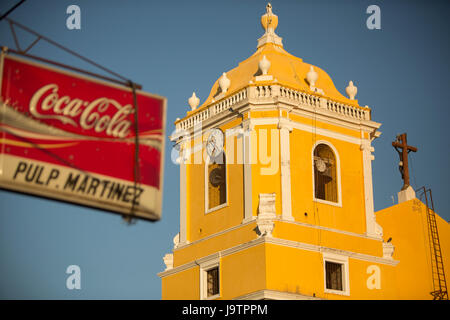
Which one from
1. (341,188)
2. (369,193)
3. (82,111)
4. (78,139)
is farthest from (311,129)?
(78,139)

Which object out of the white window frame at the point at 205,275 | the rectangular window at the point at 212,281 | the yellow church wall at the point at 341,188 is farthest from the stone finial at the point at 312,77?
the rectangular window at the point at 212,281

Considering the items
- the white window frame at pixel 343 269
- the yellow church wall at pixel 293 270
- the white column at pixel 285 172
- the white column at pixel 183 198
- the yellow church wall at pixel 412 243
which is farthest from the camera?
the yellow church wall at pixel 412 243

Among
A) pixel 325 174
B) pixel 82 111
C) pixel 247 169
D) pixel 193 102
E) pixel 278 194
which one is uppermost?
pixel 193 102

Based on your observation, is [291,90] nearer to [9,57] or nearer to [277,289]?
[277,289]

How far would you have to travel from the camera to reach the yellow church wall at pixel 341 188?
3438 centimetres

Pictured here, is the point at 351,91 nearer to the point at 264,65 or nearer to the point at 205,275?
the point at 264,65

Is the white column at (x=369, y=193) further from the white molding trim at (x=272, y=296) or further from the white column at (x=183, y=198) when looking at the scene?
the white column at (x=183, y=198)

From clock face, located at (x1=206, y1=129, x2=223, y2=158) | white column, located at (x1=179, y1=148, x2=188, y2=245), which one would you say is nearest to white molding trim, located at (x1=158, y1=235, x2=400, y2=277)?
white column, located at (x1=179, y1=148, x2=188, y2=245)

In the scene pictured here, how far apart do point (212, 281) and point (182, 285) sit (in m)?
1.40

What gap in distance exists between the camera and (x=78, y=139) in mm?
12711

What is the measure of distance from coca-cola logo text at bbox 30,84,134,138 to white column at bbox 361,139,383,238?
23.7m

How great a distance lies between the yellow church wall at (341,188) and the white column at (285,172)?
21 centimetres

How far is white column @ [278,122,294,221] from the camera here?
3378 cm

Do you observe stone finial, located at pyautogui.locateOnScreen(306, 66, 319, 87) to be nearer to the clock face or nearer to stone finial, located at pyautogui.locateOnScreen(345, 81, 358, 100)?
stone finial, located at pyautogui.locateOnScreen(345, 81, 358, 100)
